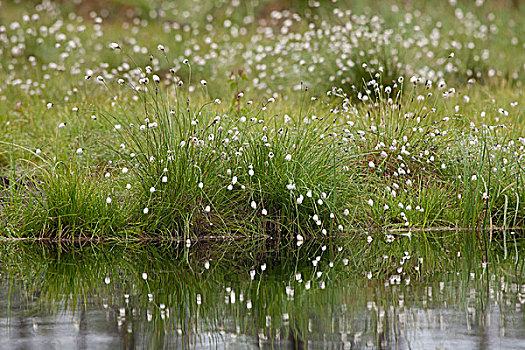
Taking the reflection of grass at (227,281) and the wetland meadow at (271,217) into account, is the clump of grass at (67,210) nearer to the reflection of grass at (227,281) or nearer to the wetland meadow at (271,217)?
the wetland meadow at (271,217)

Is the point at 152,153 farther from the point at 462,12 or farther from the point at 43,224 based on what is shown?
the point at 462,12

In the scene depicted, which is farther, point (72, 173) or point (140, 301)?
point (72, 173)

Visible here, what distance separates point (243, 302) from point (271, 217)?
252cm

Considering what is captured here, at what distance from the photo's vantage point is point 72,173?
7.27 meters

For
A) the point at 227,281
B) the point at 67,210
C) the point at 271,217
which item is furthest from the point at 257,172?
the point at 227,281

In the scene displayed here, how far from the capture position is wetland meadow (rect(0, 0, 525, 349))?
4367 mm

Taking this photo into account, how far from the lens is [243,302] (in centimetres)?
485

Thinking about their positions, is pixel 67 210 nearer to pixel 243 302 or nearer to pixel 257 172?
pixel 257 172

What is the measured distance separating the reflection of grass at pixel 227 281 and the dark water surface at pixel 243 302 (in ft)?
0.03

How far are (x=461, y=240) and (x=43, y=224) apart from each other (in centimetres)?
365

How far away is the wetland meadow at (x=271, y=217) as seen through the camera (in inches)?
172

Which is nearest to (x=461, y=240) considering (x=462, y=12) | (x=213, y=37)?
(x=213, y=37)

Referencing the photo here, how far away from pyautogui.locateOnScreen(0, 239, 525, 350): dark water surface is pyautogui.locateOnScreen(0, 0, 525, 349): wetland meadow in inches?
0.7

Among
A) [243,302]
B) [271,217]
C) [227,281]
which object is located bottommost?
[243,302]
